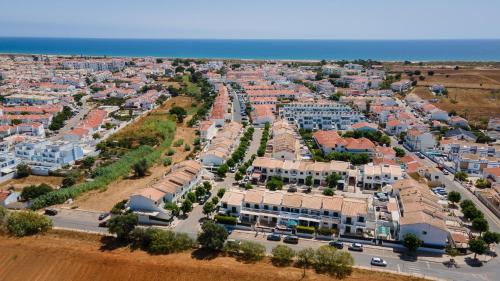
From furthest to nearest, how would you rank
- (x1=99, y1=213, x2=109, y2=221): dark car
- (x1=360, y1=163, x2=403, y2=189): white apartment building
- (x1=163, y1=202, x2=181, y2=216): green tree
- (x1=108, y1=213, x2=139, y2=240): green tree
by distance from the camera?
(x1=360, y1=163, x2=403, y2=189): white apartment building
(x1=99, y1=213, x2=109, y2=221): dark car
(x1=163, y1=202, x2=181, y2=216): green tree
(x1=108, y1=213, x2=139, y2=240): green tree

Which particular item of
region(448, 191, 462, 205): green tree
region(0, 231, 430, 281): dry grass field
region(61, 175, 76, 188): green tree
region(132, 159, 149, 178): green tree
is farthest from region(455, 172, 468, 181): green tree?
region(61, 175, 76, 188): green tree

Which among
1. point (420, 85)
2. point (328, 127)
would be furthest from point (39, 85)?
point (420, 85)

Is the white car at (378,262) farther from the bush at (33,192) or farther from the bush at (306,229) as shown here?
the bush at (33,192)

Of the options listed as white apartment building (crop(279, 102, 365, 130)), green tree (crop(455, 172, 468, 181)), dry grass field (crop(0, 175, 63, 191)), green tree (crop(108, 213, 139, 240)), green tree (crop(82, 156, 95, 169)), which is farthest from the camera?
white apartment building (crop(279, 102, 365, 130))

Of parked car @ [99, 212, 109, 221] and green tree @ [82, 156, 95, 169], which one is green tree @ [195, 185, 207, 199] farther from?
green tree @ [82, 156, 95, 169]

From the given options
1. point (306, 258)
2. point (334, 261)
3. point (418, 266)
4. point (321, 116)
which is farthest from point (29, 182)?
point (321, 116)

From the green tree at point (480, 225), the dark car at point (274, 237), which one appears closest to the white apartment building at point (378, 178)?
the green tree at point (480, 225)

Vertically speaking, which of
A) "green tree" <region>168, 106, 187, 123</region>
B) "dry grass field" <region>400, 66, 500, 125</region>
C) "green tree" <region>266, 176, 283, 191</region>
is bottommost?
"green tree" <region>266, 176, 283, 191</region>

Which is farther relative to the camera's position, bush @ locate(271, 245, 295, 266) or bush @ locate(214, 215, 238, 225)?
Result: bush @ locate(214, 215, 238, 225)
